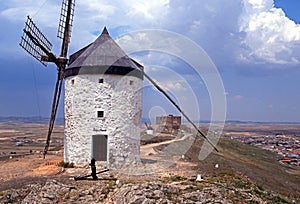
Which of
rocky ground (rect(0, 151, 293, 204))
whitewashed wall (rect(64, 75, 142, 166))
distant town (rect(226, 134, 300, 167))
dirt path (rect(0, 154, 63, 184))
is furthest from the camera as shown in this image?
distant town (rect(226, 134, 300, 167))

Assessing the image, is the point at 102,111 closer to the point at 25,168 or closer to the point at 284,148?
the point at 25,168

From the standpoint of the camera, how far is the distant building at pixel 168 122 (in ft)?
152

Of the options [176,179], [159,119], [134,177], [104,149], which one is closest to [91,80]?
[104,149]

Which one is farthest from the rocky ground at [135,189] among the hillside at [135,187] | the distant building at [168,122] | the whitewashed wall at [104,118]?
the distant building at [168,122]

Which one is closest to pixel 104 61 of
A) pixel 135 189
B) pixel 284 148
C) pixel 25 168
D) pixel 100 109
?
pixel 100 109

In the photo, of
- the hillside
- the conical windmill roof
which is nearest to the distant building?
the conical windmill roof

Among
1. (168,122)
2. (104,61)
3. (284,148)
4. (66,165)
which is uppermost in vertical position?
(104,61)

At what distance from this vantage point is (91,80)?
20.5 m

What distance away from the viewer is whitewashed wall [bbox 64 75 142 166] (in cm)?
2039

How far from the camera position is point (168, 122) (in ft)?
154

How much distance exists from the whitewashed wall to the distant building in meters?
25.3

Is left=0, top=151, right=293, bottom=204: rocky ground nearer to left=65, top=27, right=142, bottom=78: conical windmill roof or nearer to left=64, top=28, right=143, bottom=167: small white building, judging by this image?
left=64, top=28, right=143, bottom=167: small white building

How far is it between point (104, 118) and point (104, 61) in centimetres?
337

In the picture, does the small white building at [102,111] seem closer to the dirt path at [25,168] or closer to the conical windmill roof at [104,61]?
the conical windmill roof at [104,61]
